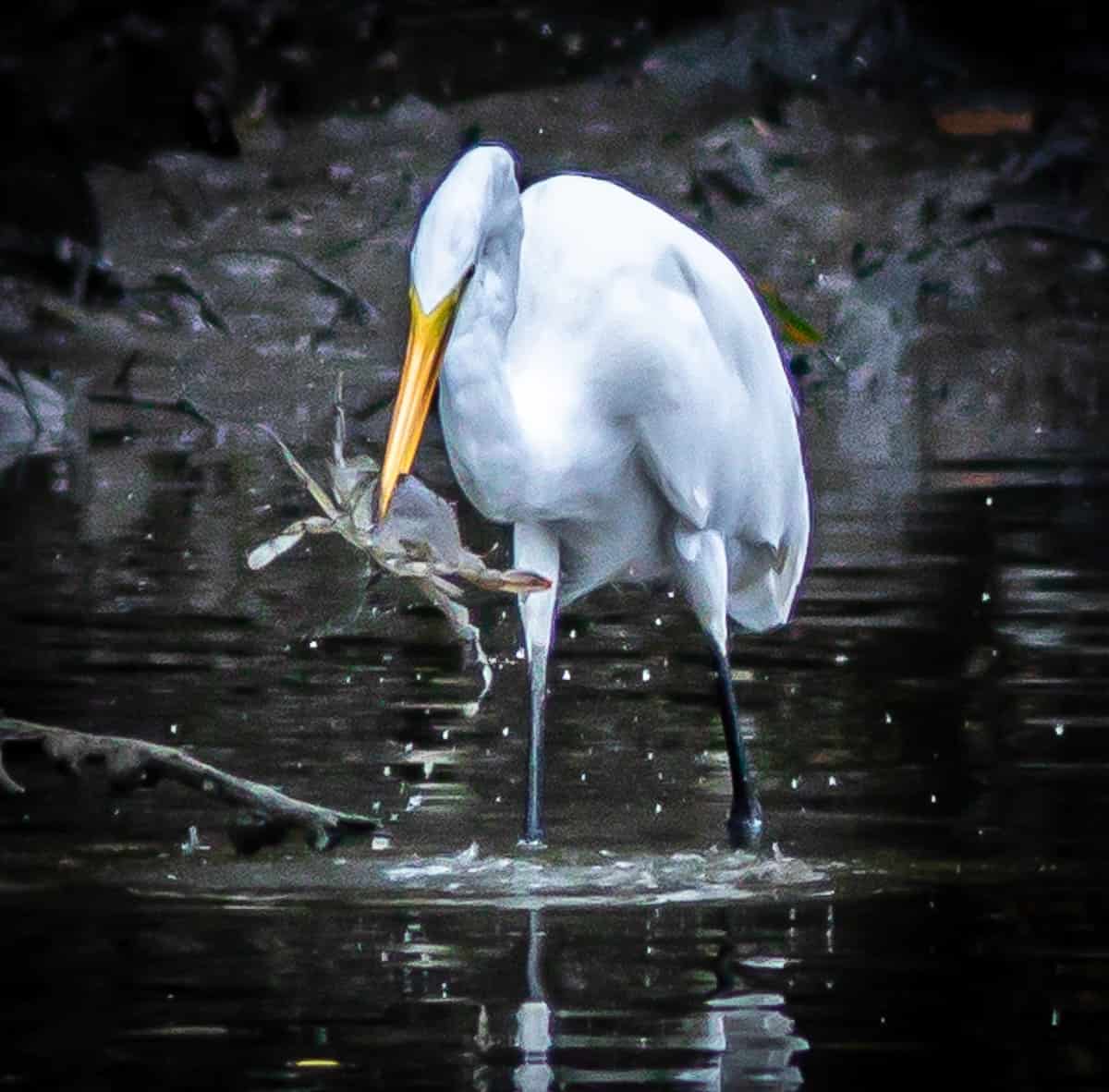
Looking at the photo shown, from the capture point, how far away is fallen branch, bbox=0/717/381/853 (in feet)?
27.1

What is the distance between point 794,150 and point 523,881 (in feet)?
56.1

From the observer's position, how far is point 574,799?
9.02 m

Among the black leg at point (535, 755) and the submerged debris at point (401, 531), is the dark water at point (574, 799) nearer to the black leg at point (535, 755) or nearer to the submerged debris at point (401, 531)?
the black leg at point (535, 755)

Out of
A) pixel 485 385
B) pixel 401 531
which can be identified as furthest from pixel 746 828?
pixel 485 385

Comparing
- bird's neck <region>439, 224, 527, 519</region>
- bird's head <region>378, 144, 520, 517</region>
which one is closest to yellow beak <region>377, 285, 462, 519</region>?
bird's head <region>378, 144, 520, 517</region>

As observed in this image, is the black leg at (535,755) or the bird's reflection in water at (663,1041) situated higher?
the black leg at (535,755)

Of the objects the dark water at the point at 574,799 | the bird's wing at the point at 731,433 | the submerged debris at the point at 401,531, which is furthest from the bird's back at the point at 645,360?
the dark water at the point at 574,799

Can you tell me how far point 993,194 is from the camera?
81.0 ft

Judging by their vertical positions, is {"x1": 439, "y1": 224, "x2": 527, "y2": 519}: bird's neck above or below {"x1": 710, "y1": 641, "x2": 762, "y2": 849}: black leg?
above

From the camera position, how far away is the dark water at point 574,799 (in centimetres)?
642

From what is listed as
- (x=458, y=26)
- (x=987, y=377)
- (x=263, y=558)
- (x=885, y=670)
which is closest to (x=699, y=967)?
(x=263, y=558)

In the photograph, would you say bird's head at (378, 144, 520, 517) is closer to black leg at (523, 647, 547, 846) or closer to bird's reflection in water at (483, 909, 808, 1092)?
black leg at (523, 647, 547, 846)

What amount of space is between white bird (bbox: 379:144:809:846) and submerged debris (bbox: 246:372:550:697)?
0.44 feet

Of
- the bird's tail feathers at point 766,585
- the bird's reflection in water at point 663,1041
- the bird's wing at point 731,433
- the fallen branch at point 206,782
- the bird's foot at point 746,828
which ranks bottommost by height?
the bird's reflection in water at point 663,1041
